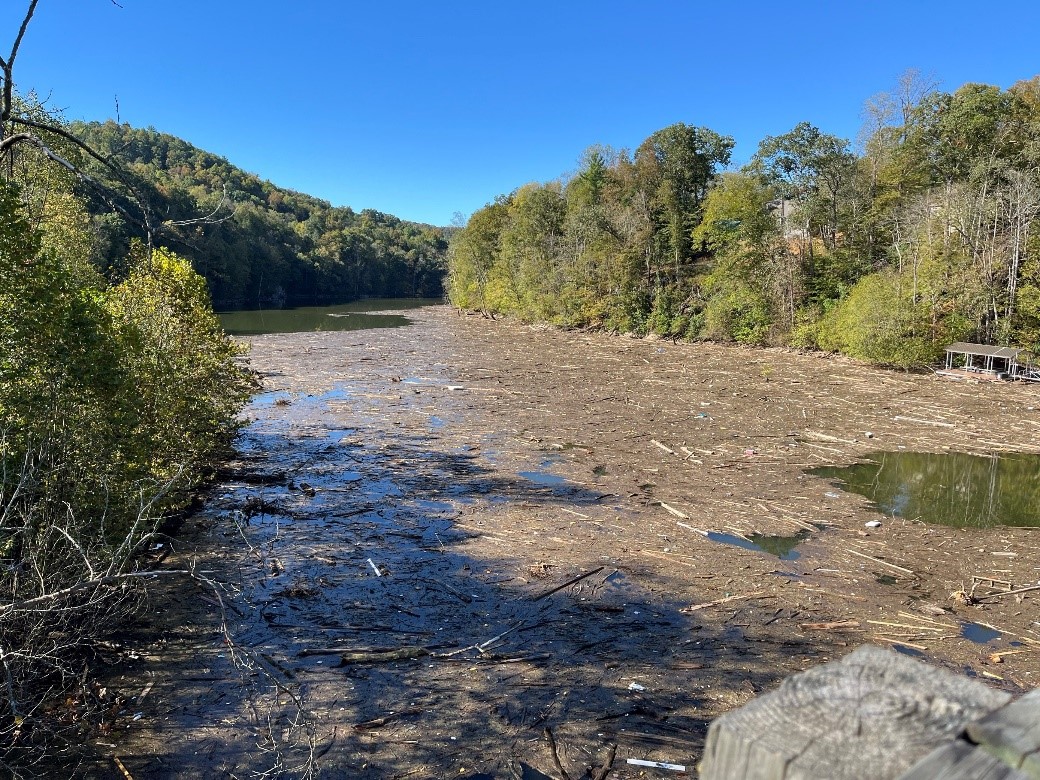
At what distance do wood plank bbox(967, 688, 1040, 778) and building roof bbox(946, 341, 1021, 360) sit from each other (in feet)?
95.3

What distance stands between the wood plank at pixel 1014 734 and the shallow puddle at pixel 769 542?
8694mm

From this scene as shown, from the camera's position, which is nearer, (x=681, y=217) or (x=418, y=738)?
(x=418, y=738)

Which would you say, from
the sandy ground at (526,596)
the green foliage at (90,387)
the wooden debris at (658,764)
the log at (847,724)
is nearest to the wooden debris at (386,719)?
the sandy ground at (526,596)

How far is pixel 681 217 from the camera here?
1891 inches

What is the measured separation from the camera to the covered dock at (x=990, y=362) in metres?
24.5

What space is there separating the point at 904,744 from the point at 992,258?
32.6 meters

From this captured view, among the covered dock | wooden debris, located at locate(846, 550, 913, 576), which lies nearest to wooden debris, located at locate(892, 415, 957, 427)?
the covered dock

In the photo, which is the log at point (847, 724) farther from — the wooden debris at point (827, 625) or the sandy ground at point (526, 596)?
the wooden debris at point (827, 625)

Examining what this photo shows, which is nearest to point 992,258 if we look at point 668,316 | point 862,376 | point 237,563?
point 862,376

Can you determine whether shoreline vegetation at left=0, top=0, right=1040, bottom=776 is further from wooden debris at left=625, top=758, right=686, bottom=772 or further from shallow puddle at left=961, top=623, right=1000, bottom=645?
shallow puddle at left=961, top=623, right=1000, bottom=645

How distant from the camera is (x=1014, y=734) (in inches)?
A: 36.7

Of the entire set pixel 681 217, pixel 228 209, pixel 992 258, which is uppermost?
pixel 681 217

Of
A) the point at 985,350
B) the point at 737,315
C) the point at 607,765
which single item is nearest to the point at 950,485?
the point at 607,765

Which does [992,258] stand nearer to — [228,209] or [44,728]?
[228,209]
